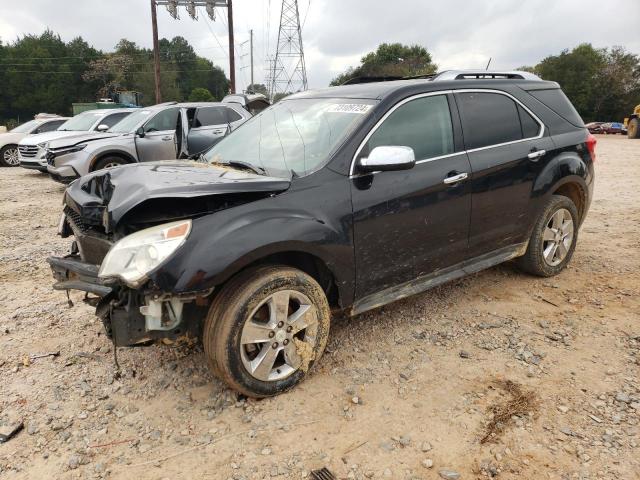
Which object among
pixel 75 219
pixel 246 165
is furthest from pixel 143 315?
pixel 246 165

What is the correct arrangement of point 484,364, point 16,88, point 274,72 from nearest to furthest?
point 484,364, point 274,72, point 16,88

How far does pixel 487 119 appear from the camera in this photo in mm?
3547

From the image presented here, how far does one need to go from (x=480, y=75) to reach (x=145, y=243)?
3.06 metres

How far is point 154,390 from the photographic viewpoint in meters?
2.77

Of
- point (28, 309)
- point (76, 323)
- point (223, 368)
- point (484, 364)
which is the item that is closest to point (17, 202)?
point (28, 309)

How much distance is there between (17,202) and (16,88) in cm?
6281

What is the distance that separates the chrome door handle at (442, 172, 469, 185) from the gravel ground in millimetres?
1116

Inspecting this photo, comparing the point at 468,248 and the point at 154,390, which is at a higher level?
the point at 468,248

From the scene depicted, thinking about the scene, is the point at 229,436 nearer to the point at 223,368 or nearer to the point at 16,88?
the point at 223,368

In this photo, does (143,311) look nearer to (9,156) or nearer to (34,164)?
(34,164)

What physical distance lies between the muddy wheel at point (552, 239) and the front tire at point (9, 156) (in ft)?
50.1

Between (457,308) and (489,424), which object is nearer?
(489,424)

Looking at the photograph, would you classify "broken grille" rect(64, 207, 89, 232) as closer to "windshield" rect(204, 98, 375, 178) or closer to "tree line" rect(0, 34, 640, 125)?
"windshield" rect(204, 98, 375, 178)

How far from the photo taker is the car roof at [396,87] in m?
3.14
